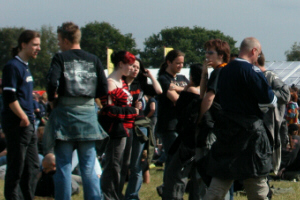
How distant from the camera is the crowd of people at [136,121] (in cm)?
414

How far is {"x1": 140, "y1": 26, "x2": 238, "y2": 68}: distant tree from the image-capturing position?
3292 inches

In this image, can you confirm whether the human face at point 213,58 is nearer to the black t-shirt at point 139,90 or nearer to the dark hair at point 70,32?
the black t-shirt at point 139,90

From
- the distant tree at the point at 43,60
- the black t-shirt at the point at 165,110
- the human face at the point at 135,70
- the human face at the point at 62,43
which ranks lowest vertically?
the distant tree at the point at 43,60

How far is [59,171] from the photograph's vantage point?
4.49 meters

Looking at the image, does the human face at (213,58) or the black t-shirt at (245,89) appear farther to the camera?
the human face at (213,58)

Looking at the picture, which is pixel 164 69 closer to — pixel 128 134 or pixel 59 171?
pixel 128 134

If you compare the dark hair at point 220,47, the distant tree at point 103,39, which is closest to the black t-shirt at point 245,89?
the dark hair at point 220,47

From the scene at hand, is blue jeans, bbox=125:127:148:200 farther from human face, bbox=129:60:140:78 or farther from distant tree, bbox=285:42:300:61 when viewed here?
distant tree, bbox=285:42:300:61

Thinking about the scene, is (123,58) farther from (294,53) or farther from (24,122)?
(294,53)

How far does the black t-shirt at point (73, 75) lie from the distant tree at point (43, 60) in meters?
69.2

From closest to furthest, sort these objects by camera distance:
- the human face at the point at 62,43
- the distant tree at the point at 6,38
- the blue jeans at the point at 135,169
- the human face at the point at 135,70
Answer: the human face at the point at 62,43, the human face at the point at 135,70, the blue jeans at the point at 135,169, the distant tree at the point at 6,38

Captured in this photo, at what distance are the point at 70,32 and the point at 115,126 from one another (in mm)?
1072

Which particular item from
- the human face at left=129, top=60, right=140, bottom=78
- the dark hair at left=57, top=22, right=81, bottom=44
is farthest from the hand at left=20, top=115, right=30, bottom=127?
the human face at left=129, top=60, right=140, bottom=78

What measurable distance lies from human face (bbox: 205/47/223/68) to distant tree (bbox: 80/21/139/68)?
250ft
